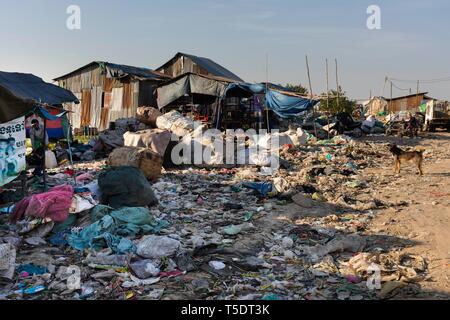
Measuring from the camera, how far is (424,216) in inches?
253

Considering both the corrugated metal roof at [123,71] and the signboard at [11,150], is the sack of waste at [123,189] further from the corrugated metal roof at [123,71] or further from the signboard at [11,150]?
the corrugated metal roof at [123,71]

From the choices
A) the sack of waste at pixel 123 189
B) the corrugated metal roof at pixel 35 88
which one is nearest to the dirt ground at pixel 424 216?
the sack of waste at pixel 123 189

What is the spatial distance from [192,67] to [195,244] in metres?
19.4

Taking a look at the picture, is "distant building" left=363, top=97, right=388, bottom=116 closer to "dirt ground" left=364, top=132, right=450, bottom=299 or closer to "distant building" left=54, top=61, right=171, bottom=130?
"distant building" left=54, top=61, right=171, bottom=130

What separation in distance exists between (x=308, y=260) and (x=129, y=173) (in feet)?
10.3

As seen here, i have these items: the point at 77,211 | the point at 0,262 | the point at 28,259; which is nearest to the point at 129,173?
the point at 77,211

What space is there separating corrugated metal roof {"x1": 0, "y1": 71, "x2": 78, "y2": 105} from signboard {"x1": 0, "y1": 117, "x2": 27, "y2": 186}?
23.6 feet

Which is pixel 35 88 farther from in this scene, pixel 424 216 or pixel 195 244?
pixel 424 216

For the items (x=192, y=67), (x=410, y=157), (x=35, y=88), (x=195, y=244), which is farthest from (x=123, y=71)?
(x=195, y=244)

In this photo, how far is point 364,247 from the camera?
16.6ft

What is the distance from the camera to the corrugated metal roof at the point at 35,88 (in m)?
13.2

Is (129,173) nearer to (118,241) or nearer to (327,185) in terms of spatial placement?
(118,241)

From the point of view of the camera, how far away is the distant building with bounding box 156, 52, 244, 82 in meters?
23.0

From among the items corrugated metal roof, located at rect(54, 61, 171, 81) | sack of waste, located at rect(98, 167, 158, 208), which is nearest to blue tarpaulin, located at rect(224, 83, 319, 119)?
corrugated metal roof, located at rect(54, 61, 171, 81)
